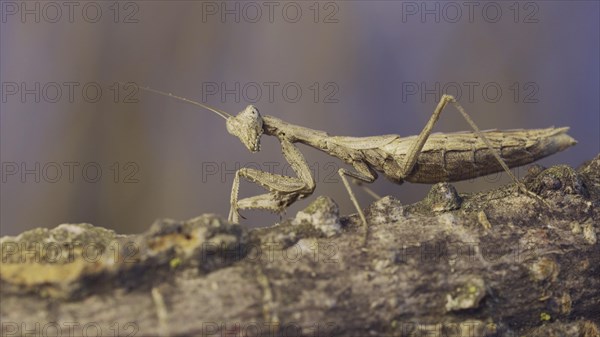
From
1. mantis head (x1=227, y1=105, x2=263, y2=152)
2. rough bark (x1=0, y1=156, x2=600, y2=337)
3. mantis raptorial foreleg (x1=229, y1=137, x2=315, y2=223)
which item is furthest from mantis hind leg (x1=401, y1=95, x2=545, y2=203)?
mantis head (x1=227, y1=105, x2=263, y2=152)

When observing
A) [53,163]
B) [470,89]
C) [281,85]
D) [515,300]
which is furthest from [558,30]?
[53,163]

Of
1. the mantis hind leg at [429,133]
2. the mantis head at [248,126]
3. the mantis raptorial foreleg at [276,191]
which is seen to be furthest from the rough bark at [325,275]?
the mantis head at [248,126]

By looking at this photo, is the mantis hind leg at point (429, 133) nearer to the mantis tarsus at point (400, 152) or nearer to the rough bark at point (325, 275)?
the mantis tarsus at point (400, 152)

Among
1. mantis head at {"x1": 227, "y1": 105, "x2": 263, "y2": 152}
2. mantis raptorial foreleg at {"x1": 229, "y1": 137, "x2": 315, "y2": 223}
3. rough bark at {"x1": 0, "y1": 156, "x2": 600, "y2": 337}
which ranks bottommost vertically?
rough bark at {"x1": 0, "y1": 156, "x2": 600, "y2": 337}

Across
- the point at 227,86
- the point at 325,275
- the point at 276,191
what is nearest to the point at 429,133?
the point at 276,191

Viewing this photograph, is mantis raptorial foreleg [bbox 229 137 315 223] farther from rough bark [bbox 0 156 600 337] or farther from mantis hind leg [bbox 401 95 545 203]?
rough bark [bbox 0 156 600 337]

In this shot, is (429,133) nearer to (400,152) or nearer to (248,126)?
(400,152)

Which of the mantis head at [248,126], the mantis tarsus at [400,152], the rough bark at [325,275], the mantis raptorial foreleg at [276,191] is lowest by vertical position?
the rough bark at [325,275]
